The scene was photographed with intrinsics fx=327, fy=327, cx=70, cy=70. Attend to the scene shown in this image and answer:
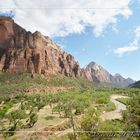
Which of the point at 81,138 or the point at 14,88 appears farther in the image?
the point at 14,88

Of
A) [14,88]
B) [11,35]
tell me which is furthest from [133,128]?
[11,35]

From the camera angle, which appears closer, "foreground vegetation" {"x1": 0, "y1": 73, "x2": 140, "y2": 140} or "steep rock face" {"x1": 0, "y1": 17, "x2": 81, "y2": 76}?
"foreground vegetation" {"x1": 0, "y1": 73, "x2": 140, "y2": 140}

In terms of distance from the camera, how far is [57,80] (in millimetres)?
167500

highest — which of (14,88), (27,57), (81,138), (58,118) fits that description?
(27,57)

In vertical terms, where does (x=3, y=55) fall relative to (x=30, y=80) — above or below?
above

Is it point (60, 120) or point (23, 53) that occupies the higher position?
point (23, 53)

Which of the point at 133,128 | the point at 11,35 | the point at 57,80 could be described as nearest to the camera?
the point at 133,128

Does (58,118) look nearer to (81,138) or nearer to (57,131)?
(57,131)

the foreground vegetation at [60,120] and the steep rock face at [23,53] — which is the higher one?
the steep rock face at [23,53]

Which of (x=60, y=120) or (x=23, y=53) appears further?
(x=23, y=53)

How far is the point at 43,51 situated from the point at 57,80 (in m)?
27.8

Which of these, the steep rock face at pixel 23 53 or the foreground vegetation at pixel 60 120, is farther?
the steep rock face at pixel 23 53

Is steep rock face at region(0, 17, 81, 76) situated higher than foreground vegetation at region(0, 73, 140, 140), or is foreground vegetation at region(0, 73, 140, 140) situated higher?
steep rock face at region(0, 17, 81, 76)

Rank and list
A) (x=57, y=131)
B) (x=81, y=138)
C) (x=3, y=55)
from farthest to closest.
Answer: (x=3, y=55), (x=57, y=131), (x=81, y=138)
